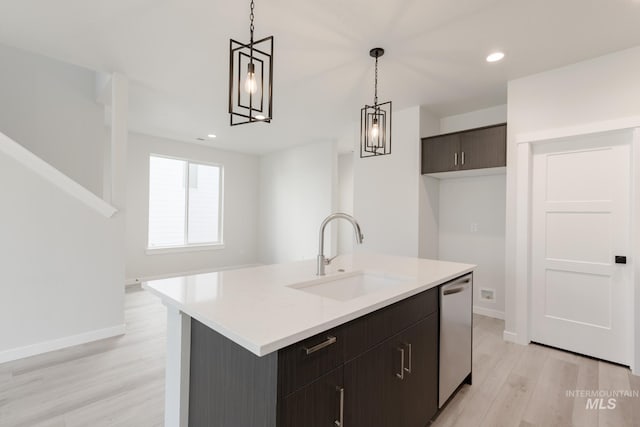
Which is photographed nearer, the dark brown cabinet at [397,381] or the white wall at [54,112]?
the dark brown cabinet at [397,381]

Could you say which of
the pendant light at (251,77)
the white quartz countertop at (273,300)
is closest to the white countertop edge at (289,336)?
the white quartz countertop at (273,300)

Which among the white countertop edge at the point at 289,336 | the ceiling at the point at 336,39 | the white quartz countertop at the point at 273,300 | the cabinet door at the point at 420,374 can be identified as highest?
the ceiling at the point at 336,39

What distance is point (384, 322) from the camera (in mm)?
1420

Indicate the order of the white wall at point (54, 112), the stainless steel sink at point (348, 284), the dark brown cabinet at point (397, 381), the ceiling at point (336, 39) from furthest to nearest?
the white wall at point (54, 112)
the ceiling at point (336, 39)
the stainless steel sink at point (348, 284)
the dark brown cabinet at point (397, 381)

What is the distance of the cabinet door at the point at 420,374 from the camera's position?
157 centimetres

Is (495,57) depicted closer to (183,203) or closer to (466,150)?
(466,150)

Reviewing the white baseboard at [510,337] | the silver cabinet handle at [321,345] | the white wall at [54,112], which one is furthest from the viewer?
the white wall at [54,112]

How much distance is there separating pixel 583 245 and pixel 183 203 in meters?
6.23

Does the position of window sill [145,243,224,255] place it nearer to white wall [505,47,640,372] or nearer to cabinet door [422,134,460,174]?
cabinet door [422,134,460,174]

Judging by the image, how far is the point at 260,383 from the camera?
1.02 m

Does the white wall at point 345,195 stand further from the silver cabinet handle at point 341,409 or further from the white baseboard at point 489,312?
the silver cabinet handle at point 341,409

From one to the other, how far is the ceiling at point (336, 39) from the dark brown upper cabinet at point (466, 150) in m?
0.49

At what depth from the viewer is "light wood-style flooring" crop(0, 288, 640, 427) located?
190cm

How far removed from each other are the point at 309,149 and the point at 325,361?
5.35m
